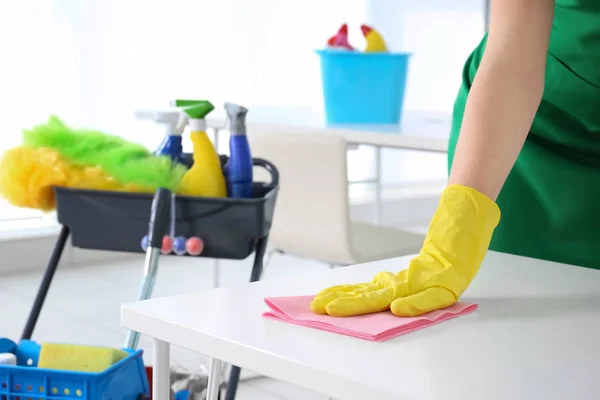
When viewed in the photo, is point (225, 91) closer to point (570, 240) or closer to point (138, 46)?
point (138, 46)

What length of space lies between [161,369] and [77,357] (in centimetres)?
62

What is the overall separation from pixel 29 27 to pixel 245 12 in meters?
1.11

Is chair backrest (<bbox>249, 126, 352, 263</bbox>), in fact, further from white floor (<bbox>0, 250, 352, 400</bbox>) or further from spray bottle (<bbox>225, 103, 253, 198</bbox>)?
spray bottle (<bbox>225, 103, 253, 198</bbox>)

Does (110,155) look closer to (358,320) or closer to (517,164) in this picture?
(517,164)

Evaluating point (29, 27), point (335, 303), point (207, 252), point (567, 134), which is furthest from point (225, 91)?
point (335, 303)

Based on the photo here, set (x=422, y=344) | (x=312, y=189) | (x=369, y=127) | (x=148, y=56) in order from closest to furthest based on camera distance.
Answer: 1. (x=422, y=344)
2. (x=312, y=189)
3. (x=369, y=127)
4. (x=148, y=56)

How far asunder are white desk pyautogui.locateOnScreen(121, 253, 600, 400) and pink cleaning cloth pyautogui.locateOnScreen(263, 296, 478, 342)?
10 millimetres

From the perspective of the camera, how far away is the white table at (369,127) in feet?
8.64

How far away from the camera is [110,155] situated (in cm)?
185

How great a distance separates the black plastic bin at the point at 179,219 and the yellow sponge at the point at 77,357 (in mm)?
334

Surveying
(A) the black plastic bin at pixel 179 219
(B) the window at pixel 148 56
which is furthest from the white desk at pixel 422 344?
(B) the window at pixel 148 56

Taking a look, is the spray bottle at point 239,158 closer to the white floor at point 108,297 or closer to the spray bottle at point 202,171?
the spray bottle at point 202,171

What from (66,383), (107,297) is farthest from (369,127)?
(66,383)

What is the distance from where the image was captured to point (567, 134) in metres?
1.50
